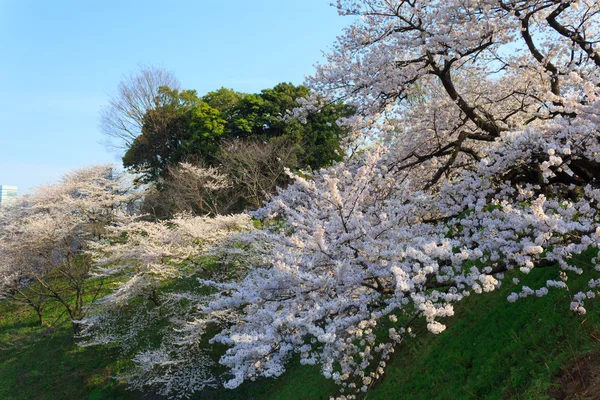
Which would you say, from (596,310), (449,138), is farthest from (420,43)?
(596,310)

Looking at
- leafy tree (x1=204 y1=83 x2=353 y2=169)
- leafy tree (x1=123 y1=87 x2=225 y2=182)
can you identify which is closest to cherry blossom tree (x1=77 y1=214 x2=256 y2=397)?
leafy tree (x1=204 y1=83 x2=353 y2=169)

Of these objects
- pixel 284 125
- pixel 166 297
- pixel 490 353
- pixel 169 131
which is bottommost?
pixel 490 353

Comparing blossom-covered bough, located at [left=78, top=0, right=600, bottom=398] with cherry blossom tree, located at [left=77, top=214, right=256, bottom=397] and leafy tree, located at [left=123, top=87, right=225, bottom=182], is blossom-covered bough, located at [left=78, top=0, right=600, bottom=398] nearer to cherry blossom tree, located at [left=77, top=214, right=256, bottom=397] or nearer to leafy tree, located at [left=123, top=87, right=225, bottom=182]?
cherry blossom tree, located at [left=77, top=214, right=256, bottom=397]

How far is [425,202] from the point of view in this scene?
17.8 ft

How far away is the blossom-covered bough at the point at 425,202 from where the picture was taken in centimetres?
409

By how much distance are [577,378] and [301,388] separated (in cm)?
599

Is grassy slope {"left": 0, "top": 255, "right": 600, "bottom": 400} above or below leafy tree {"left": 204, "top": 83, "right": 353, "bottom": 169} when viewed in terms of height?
below

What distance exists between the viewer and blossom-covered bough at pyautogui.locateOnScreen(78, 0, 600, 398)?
4.09 metres

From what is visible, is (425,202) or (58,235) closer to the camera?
(425,202)

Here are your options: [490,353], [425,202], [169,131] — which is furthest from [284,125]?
[490,353]

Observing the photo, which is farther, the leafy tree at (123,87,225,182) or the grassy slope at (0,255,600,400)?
the leafy tree at (123,87,225,182)

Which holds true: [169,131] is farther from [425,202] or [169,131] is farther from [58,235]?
[425,202]

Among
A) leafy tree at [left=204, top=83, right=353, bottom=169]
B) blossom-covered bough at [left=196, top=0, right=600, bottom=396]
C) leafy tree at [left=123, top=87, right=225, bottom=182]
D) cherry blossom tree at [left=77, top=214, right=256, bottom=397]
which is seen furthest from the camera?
leafy tree at [left=123, top=87, right=225, bottom=182]

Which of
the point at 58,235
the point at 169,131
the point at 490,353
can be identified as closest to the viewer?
the point at 490,353
